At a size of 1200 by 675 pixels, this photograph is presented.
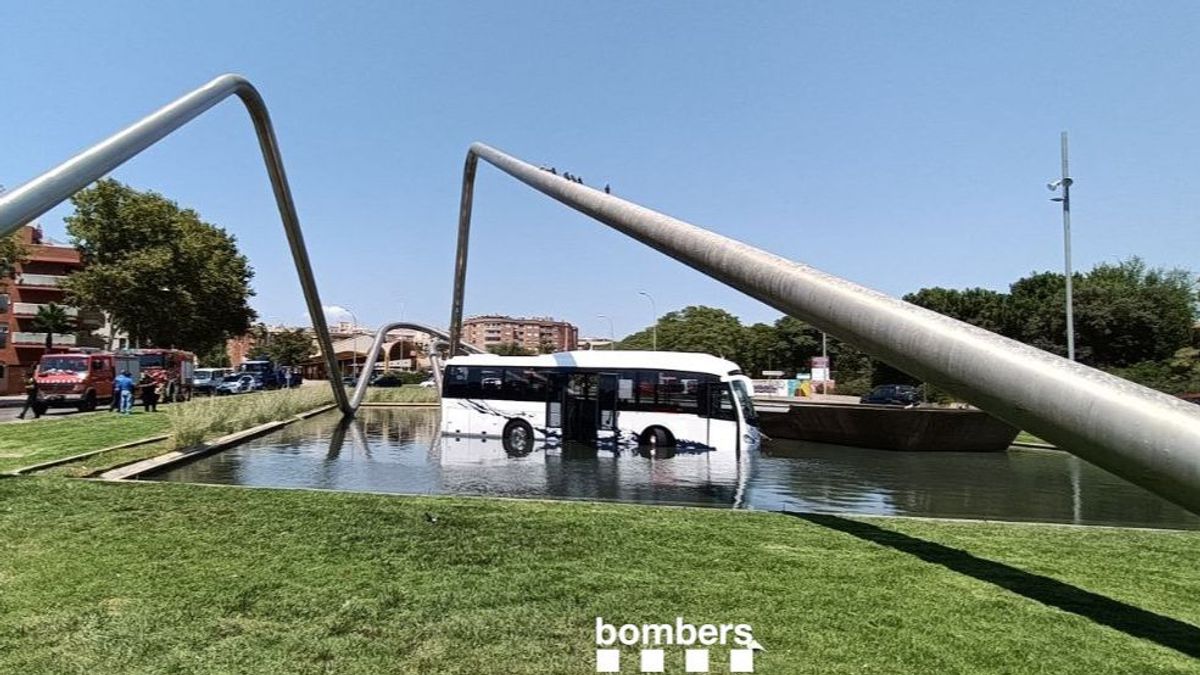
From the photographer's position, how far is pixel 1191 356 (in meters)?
43.0

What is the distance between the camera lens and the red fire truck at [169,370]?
3572cm

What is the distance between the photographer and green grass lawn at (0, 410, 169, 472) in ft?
42.5

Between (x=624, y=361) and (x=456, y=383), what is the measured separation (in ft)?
16.3

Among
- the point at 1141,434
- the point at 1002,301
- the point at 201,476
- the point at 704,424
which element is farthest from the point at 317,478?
the point at 1002,301

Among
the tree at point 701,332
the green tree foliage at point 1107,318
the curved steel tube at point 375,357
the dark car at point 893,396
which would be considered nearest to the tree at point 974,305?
the green tree foliage at point 1107,318

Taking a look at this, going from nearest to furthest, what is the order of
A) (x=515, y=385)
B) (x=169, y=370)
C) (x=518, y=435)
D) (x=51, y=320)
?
(x=518, y=435), (x=515, y=385), (x=169, y=370), (x=51, y=320)

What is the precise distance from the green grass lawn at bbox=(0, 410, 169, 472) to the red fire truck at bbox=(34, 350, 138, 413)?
9772mm

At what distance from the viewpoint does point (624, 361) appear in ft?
62.7

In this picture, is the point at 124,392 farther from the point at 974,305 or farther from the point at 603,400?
the point at 974,305

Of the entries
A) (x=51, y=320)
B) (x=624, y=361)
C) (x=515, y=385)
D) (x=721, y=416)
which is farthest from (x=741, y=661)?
(x=51, y=320)

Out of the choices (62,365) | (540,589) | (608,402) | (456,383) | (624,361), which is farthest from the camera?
(62,365)

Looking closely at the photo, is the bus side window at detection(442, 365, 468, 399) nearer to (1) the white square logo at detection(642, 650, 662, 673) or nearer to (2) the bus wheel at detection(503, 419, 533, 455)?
(2) the bus wheel at detection(503, 419, 533, 455)

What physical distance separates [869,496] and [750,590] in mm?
7667

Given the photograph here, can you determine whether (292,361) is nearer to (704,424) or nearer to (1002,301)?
(1002,301)
